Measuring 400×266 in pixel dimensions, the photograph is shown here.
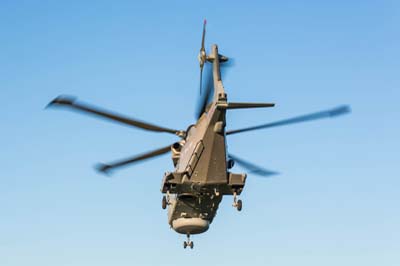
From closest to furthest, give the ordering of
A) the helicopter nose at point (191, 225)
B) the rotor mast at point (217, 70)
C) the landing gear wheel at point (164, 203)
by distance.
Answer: the rotor mast at point (217, 70) → the helicopter nose at point (191, 225) → the landing gear wheel at point (164, 203)

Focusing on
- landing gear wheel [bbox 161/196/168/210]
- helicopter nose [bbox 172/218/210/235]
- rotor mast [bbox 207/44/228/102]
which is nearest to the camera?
rotor mast [bbox 207/44/228/102]

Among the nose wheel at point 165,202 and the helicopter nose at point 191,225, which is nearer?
the helicopter nose at point 191,225

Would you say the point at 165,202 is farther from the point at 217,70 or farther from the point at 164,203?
the point at 217,70

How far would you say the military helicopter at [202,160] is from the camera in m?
51.6

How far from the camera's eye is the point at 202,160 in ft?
171

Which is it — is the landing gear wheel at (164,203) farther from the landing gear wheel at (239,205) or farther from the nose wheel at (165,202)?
the landing gear wheel at (239,205)

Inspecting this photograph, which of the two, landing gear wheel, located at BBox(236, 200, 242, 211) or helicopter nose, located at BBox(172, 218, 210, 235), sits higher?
landing gear wheel, located at BBox(236, 200, 242, 211)

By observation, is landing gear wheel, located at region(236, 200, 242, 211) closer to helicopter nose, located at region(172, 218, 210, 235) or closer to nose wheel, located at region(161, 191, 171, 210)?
helicopter nose, located at region(172, 218, 210, 235)

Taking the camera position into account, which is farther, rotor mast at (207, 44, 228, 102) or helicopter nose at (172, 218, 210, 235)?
helicopter nose at (172, 218, 210, 235)

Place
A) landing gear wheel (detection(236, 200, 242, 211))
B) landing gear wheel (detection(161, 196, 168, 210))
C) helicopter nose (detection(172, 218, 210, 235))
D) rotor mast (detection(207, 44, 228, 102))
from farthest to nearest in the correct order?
1. landing gear wheel (detection(161, 196, 168, 210))
2. helicopter nose (detection(172, 218, 210, 235))
3. landing gear wheel (detection(236, 200, 242, 211))
4. rotor mast (detection(207, 44, 228, 102))

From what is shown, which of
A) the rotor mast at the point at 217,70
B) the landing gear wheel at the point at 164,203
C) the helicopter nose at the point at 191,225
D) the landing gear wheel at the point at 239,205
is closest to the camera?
the rotor mast at the point at 217,70

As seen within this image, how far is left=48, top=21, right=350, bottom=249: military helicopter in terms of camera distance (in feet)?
169

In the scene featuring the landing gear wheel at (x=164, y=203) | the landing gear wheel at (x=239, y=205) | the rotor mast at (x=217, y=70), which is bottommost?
the landing gear wheel at (x=239, y=205)

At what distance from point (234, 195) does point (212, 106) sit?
6959mm
